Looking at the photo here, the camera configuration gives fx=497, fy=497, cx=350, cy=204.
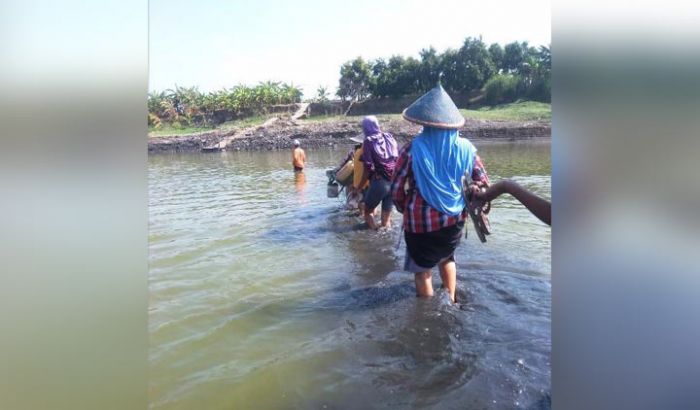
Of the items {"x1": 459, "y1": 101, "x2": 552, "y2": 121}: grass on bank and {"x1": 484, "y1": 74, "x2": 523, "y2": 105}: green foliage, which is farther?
{"x1": 484, "y1": 74, "x2": 523, "y2": 105}: green foliage

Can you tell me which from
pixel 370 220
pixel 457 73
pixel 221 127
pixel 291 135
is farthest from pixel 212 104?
pixel 370 220

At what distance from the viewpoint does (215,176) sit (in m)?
17.8

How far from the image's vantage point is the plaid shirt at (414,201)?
3871mm

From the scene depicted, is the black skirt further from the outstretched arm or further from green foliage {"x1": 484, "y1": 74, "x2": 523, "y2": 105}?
green foliage {"x1": 484, "y1": 74, "x2": 523, "y2": 105}

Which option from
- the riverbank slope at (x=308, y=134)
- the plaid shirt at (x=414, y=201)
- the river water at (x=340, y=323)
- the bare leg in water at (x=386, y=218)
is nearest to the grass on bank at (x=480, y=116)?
the riverbank slope at (x=308, y=134)

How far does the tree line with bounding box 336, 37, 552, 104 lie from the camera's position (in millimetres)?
39750

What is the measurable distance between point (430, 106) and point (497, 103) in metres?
38.0

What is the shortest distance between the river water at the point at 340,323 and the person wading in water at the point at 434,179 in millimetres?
579

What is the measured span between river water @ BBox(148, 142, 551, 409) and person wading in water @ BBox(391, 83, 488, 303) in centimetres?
58

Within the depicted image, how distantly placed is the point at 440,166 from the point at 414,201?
343 millimetres

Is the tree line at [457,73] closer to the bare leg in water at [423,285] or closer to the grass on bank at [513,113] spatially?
the grass on bank at [513,113]

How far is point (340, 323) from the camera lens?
13.4 ft

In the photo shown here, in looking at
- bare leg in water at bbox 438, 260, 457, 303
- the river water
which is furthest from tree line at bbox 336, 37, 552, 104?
bare leg in water at bbox 438, 260, 457, 303
